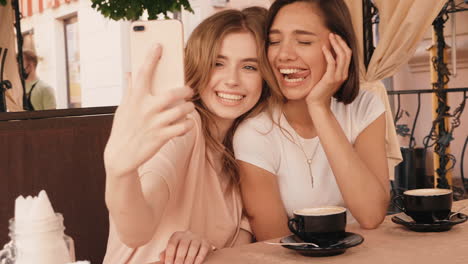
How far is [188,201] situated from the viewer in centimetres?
130

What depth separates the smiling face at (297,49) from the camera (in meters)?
1.52

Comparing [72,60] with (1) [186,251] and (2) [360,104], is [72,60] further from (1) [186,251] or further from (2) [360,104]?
(1) [186,251]

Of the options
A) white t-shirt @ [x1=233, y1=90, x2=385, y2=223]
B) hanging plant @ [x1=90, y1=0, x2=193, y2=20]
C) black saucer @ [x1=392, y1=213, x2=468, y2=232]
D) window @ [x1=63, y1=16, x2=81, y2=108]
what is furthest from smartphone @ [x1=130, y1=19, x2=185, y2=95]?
window @ [x1=63, y1=16, x2=81, y2=108]

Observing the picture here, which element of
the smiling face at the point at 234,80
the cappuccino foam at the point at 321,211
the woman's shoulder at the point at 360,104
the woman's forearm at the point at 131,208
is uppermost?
the smiling face at the point at 234,80

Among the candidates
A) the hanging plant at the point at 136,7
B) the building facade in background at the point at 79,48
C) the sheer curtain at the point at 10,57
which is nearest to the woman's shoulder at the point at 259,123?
the hanging plant at the point at 136,7

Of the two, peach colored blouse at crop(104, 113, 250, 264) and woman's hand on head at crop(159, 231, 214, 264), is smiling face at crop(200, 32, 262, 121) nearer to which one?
peach colored blouse at crop(104, 113, 250, 264)

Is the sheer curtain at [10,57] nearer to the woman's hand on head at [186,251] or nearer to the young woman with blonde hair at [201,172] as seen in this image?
the young woman with blonde hair at [201,172]

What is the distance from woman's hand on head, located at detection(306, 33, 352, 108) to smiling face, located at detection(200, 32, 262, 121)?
0.51 feet

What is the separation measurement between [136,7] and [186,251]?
6.70 ft

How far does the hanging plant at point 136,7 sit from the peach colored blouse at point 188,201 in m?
1.60

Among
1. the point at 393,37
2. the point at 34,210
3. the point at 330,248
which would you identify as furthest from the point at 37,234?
the point at 393,37

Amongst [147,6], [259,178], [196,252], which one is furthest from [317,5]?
[147,6]

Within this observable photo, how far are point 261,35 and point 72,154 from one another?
86 cm

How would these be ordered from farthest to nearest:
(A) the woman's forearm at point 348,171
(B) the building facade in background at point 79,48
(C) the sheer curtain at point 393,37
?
(B) the building facade in background at point 79,48, (C) the sheer curtain at point 393,37, (A) the woman's forearm at point 348,171
